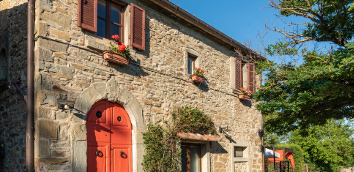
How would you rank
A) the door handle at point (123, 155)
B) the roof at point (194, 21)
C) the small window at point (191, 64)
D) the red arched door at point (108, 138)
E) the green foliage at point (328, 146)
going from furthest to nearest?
the green foliage at point (328, 146) → the small window at point (191, 64) → the roof at point (194, 21) → the door handle at point (123, 155) → the red arched door at point (108, 138)

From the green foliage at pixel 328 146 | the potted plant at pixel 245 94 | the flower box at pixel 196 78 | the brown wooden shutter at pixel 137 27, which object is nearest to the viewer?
the brown wooden shutter at pixel 137 27

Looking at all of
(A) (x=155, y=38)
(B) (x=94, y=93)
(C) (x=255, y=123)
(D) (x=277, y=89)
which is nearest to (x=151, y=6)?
(A) (x=155, y=38)

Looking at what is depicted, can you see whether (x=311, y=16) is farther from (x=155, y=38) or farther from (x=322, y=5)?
(x=155, y=38)

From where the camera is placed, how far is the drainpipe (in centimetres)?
544

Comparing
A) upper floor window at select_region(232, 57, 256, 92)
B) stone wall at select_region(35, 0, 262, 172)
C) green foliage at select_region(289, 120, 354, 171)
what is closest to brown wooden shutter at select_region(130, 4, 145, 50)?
stone wall at select_region(35, 0, 262, 172)

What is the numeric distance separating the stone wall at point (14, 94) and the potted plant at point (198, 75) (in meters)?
4.53

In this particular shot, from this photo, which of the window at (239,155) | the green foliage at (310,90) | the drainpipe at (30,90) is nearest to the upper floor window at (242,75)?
the green foliage at (310,90)

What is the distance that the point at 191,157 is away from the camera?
925 centimetres

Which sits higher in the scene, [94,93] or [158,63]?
[158,63]

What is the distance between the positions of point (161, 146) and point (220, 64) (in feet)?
13.6

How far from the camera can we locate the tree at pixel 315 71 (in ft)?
25.5

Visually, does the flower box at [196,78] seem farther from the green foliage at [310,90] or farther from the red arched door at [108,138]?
the red arched door at [108,138]

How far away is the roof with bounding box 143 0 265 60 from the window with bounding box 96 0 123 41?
101 cm

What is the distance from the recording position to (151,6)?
27.3ft
